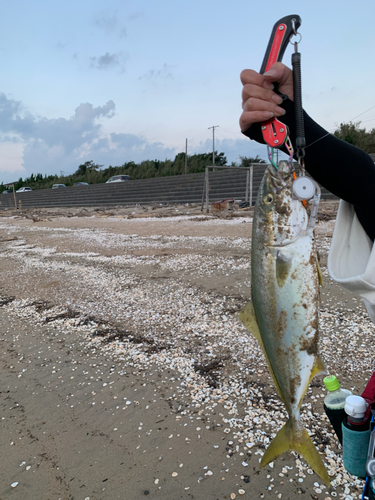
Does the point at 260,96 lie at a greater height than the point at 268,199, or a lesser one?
greater

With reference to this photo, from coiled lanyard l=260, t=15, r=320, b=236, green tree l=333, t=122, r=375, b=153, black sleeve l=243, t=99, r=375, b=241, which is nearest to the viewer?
A: coiled lanyard l=260, t=15, r=320, b=236

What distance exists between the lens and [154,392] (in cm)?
312

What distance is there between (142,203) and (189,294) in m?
24.1

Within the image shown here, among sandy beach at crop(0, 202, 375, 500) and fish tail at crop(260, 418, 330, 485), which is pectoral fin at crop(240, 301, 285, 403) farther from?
sandy beach at crop(0, 202, 375, 500)

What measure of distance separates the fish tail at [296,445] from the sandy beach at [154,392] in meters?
0.75

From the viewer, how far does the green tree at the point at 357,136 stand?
949 inches

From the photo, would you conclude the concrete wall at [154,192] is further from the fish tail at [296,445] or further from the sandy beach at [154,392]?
the fish tail at [296,445]

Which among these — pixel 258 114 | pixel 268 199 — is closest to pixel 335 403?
pixel 268 199

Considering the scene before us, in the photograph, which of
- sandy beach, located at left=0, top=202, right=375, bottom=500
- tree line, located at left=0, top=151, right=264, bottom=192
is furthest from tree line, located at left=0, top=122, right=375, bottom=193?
sandy beach, located at left=0, top=202, right=375, bottom=500

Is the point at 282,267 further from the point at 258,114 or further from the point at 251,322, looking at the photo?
the point at 258,114

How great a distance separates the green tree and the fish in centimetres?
2553

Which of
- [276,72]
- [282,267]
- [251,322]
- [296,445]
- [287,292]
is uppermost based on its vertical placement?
[276,72]

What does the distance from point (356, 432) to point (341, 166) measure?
4.28ft

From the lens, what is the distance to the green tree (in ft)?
79.1
